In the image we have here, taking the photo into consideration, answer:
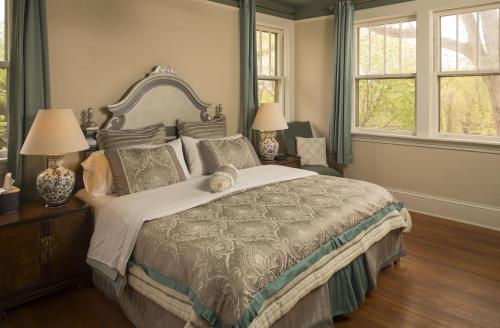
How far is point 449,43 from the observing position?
3982mm

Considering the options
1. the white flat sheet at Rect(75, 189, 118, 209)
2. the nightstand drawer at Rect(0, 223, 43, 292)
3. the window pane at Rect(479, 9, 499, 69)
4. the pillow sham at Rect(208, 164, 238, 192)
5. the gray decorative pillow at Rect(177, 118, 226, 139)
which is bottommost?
the nightstand drawer at Rect(0, 223, 43, 292)

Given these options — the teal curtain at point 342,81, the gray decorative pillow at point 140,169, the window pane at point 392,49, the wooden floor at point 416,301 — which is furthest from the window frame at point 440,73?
the gray decorative pillow at point 140,169

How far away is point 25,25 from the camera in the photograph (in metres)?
2.73

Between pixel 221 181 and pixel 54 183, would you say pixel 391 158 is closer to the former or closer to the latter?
pixel 221 181

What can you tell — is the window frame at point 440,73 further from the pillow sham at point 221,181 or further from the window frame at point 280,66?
the pillow sham at point 221,181

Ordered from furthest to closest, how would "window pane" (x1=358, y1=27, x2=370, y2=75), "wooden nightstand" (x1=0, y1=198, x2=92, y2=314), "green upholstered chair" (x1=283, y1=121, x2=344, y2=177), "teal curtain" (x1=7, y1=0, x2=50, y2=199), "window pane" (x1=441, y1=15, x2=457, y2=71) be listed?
"green upholstered chair" (x1=283, y1=121, x2=344, y2=177), "window pane" (x1=358, y1=27, x2=370, y2=75), "window pane" (x1=441, y1=15, x2=457, y2=71), "teal curtain" (x1=7, y1=0, x2=50, y2=199), "wooden nightstand" (x1=0, y1=198, x2=92, y2=314)

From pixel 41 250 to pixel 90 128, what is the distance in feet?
3.60

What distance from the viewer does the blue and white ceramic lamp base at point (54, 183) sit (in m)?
2.60

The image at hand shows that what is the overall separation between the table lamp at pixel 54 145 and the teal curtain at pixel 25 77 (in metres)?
0.25

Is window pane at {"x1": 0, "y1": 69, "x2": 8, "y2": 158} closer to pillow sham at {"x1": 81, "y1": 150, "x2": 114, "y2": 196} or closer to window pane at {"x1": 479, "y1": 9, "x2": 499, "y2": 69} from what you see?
pillow sham at {"x1": 81, "y1": 150, "x2": 114, "y2": 196}

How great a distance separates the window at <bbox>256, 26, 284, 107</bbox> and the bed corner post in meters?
2.31

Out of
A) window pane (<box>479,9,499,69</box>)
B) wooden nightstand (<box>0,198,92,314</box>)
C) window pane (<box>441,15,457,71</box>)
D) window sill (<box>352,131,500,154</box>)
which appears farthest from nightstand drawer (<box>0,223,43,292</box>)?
window pane (<box>479,9,499,69</box>)

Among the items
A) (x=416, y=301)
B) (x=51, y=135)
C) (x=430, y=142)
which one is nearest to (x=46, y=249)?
(x=51, y=135)

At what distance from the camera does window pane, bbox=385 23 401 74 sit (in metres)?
4.37
